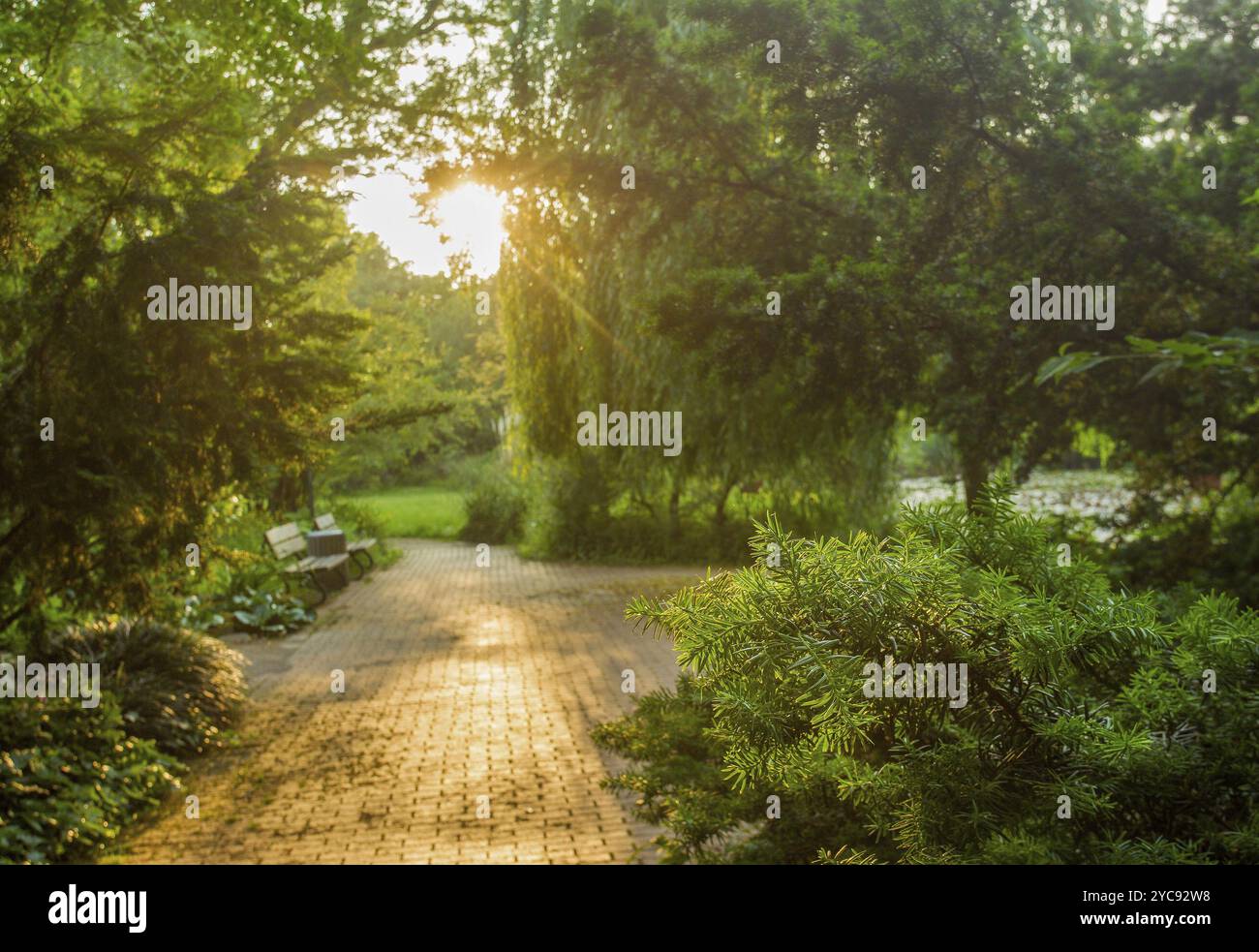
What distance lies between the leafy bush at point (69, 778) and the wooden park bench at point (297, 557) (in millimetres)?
7210

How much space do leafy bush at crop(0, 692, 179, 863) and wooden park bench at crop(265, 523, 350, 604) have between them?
7.21m

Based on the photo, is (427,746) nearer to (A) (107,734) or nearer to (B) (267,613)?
(A) (107,734)

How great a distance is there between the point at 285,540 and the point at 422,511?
9.08 metres

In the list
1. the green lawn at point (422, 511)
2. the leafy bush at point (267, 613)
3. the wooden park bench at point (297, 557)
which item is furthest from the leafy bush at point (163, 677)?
the green lawn at point (422, 511)

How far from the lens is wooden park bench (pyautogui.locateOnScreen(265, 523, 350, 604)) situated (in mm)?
13578

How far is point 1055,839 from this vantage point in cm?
174

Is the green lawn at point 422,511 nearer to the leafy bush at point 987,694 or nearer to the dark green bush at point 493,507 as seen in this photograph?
the dark green bush at point 493,507

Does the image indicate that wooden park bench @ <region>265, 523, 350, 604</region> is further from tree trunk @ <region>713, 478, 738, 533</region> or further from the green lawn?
the green lawn

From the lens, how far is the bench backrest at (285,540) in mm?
13500

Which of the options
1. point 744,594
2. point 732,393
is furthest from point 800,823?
point 732,393

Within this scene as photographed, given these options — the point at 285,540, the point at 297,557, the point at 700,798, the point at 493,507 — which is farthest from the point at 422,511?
the point at 700,798

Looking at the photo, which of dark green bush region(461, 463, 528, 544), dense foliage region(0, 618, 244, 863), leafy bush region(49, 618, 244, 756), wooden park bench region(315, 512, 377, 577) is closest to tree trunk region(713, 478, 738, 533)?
wooden park bench region(315, 512, 377, 577)
